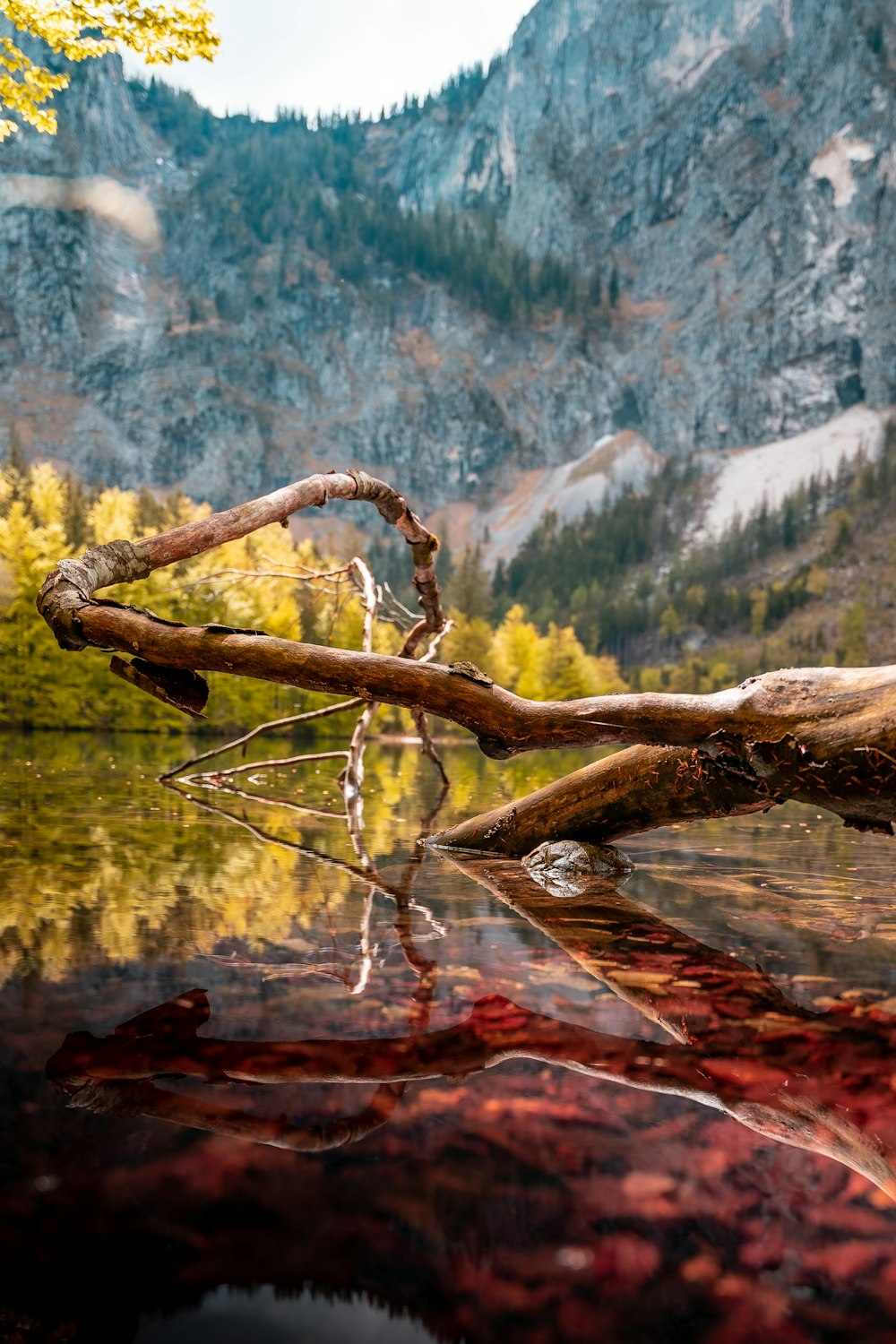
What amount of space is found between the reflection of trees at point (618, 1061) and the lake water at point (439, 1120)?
0.02 meters

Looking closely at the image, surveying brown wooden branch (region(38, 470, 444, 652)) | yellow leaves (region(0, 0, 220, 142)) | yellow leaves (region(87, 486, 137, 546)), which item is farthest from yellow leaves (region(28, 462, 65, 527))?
brown wooden branch (region(38, 470, 444, 652))

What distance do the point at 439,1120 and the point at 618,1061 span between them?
34.7 inches

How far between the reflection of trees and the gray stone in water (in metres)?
2.99

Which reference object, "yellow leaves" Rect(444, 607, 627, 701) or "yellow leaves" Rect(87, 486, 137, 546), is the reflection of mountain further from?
"yellow leaves" Rect(444, 607, 627, 701)

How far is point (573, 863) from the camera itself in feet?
24.3

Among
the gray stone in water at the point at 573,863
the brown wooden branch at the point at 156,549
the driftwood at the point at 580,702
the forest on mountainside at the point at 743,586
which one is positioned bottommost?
the gray stone in water at the point at 573,863

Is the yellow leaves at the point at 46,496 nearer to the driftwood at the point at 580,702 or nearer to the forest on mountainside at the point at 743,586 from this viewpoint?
the driftwood at the point at 580,702

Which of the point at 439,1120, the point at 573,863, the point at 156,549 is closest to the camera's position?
the point at 439,1120

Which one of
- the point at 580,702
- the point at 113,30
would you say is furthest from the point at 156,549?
the point at 113,30

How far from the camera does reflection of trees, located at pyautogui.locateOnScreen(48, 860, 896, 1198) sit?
2.59 metres

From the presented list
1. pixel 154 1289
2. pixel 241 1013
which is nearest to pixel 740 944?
pixel 241 1013

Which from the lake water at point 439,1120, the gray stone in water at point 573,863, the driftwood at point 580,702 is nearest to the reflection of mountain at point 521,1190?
the lake water at point 439,1120

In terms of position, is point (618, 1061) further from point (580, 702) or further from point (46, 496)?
point (46, 496)

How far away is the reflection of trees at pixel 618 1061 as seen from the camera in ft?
8.49
